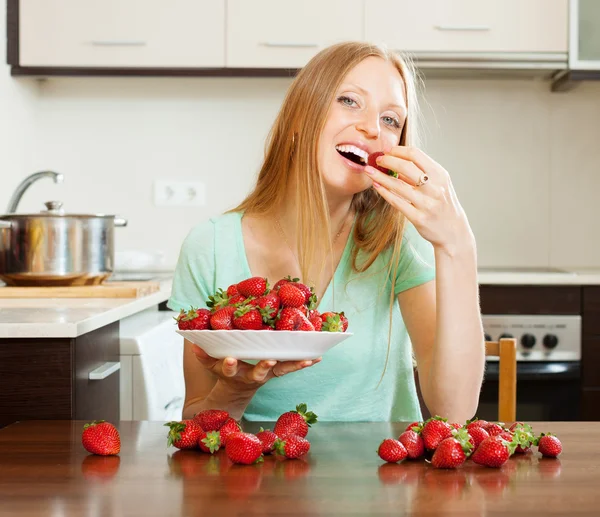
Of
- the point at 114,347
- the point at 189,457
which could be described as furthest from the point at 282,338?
the point at 114,347

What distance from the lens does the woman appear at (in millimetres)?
1478

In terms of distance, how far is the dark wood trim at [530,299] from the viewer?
287cm

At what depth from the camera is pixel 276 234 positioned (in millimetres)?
1644

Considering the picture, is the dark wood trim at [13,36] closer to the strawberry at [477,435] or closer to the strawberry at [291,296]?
the strawberry at [291,296]

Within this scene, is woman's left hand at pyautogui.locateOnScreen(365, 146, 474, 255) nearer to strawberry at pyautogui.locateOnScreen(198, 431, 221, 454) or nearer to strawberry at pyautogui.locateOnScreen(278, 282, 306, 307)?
strawberry at pyautogui.locateOnScreen(278, 282, 306, 307)

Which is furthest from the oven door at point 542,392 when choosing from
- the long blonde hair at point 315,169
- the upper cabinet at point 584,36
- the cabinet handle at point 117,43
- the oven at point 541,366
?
the cabinet handle at point 117,43

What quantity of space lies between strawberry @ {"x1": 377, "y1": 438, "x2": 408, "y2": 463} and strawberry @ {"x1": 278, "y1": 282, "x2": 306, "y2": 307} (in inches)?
8.5

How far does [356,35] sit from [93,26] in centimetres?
92

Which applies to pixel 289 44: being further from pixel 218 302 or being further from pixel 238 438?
pixel 238 438

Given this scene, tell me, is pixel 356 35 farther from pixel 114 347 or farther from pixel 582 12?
pixel 114 347

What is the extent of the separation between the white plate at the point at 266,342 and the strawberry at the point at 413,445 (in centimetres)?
15

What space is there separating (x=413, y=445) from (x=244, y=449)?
0.19 m

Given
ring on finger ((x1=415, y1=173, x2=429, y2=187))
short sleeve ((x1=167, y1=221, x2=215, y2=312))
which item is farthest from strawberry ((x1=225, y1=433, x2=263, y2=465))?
short sleeve ((x1=167, y1=221, x2=215, y2=312))

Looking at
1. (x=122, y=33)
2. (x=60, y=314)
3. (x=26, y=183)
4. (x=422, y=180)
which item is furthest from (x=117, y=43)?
(x=422, y=180)
